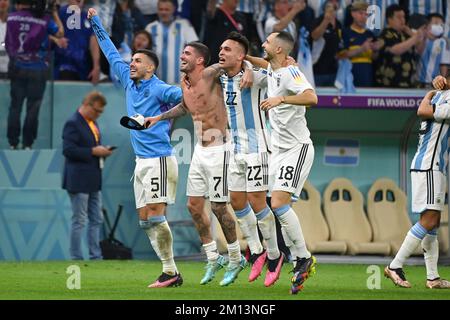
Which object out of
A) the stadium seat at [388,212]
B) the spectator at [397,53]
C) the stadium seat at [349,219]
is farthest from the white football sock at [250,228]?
the spectator at [397,53]

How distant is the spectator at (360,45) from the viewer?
1975 centimetres

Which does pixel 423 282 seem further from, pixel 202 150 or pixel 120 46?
pixel 120 46

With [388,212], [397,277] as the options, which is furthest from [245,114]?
[388,212]

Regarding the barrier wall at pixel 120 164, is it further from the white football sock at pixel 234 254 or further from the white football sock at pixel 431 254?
the white football sock at pixel 431 254

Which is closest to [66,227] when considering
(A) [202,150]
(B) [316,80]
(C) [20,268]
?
(C) [20,268]

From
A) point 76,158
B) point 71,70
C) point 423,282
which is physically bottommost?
point 423,282

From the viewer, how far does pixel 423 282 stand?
15.1 metres

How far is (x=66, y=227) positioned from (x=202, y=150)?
5870 mm

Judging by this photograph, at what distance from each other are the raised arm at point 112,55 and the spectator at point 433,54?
7243 mm

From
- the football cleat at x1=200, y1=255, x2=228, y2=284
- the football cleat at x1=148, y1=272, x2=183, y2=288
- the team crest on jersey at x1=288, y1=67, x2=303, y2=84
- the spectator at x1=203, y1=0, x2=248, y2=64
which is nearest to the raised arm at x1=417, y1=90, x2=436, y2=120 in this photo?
the team crest on jersey at x1=288, y1=67, x2=303, y2=84

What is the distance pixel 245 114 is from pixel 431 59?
6910 millimetres

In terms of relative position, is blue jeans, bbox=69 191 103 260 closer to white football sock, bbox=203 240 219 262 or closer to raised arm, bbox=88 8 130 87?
raised arm, bbox=88 8 130 87

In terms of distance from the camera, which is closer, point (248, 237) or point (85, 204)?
point (248, 237)

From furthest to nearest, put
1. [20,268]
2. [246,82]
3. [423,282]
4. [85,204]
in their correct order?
[85,204] < [20,268] < [423,282] < [246,82]
